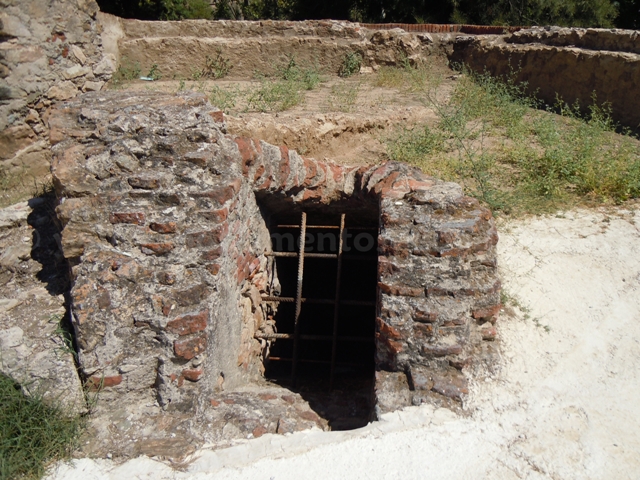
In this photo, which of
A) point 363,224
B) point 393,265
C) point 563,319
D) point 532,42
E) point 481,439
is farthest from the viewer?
point 532,42

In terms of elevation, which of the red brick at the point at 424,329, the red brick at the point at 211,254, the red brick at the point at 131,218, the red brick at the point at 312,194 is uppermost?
the red brick at the point at 131,218

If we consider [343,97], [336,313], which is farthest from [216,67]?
[336,313]

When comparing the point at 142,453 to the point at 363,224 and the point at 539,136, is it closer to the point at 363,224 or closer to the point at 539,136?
the point at 363,224

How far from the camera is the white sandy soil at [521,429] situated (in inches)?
86.9

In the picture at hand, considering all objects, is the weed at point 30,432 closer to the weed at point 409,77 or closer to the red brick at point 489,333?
the red brick at point 489,333

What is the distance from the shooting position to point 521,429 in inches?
92.5

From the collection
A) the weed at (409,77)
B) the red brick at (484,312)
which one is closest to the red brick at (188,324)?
the red brick at (484,312)

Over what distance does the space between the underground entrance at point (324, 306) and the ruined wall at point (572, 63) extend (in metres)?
2.88

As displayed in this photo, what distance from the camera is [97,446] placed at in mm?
2359

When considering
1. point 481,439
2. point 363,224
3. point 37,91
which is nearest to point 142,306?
point 481,439

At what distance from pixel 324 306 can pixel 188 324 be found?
8.05 ft

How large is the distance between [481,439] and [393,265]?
898 mm

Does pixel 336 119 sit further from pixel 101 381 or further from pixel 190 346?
pixel 101 381

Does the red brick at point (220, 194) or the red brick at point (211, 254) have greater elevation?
the red brick at point (220, 194)
